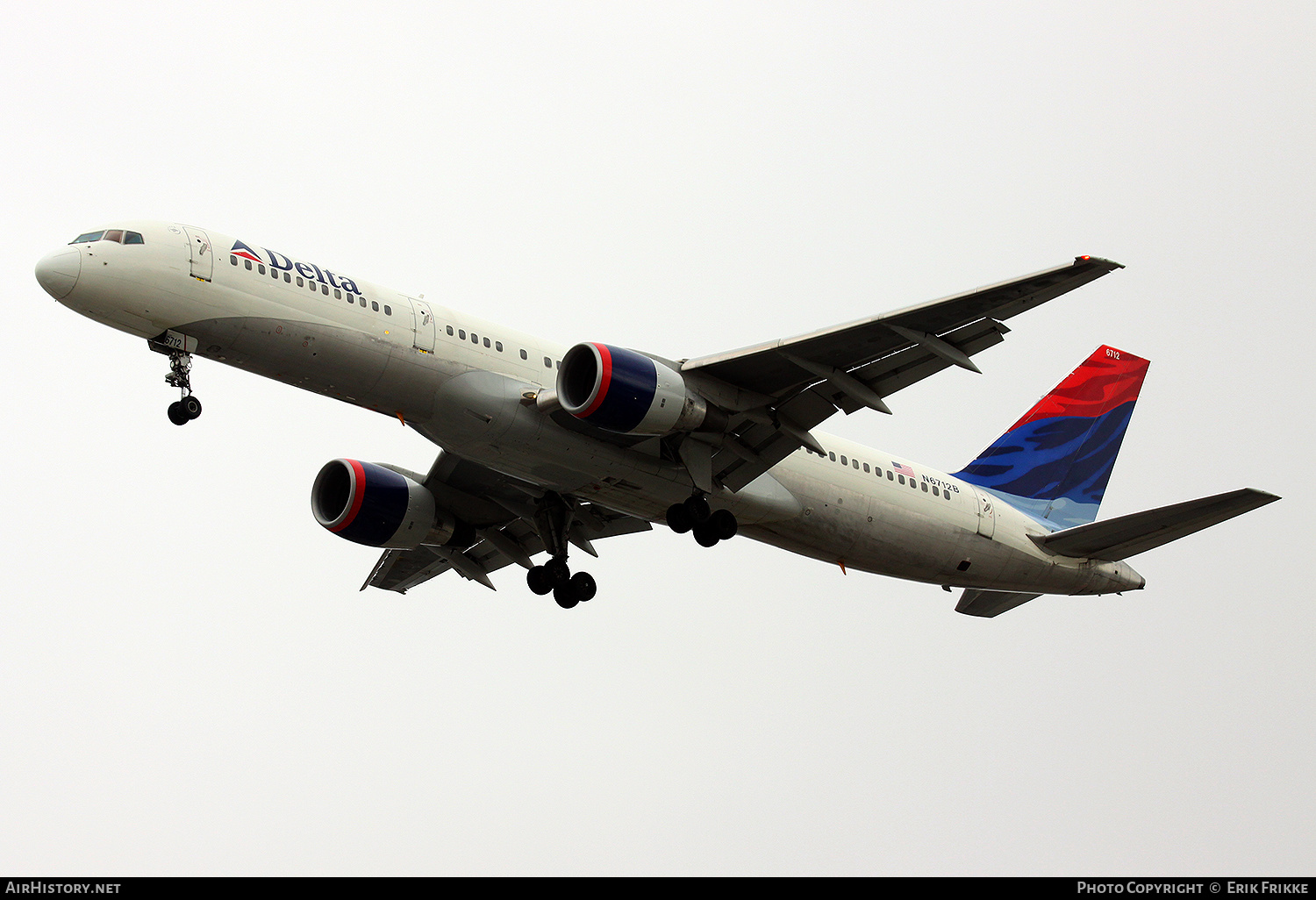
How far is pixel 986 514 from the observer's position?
105 feet

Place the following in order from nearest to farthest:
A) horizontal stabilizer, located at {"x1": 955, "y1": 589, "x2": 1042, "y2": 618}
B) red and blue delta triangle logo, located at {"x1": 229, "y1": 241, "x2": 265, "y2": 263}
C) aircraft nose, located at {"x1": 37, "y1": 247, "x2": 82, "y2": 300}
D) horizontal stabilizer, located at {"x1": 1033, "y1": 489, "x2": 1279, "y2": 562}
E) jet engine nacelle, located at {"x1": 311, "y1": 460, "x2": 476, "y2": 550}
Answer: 1. aircraft nose, located at {"x1": 37, "y1": 247, "x2": 82, "y2": 300}
2. red and blue delta triangle logo, located at {"x1": 229, "y1": 241, "x2": 265, "y2": 263}
3. horizontal stabilizer, located at {"x1": 1033, "y1": 489, "x2": 1279, "y2": 562}
4. jet engine nacelle, located at {"x1": 311, "y1": 460, "x2": 476, "y2": 550}
5. horizontal stabilizer, located at {"x1": 955, "y1": 589, "x2": 1042, "y2": 618}

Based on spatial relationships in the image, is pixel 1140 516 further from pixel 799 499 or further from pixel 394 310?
pixel 394 310

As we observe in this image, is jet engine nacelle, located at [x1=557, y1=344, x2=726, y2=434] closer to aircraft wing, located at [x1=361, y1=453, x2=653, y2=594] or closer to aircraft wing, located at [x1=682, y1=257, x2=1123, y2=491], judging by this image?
aircraft wing, located at [x1=682, y1=257, x2=1123, y2=491]

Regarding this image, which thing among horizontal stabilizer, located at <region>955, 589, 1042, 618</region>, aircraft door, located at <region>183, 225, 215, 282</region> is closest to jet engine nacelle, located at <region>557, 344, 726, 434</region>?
aircraft door, located at <region>183, 225, 215, 282</region>

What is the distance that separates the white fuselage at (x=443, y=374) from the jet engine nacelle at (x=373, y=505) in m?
4.39

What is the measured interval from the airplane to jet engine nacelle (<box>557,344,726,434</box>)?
0.04m

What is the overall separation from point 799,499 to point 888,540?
252 cm

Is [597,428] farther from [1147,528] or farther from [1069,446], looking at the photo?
[1069,446]

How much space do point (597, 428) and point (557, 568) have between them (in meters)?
6.13

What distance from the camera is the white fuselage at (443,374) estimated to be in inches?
925

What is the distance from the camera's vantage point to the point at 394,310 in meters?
25.1

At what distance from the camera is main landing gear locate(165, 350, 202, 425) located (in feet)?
79.2

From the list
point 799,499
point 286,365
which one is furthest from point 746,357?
point 286,365
